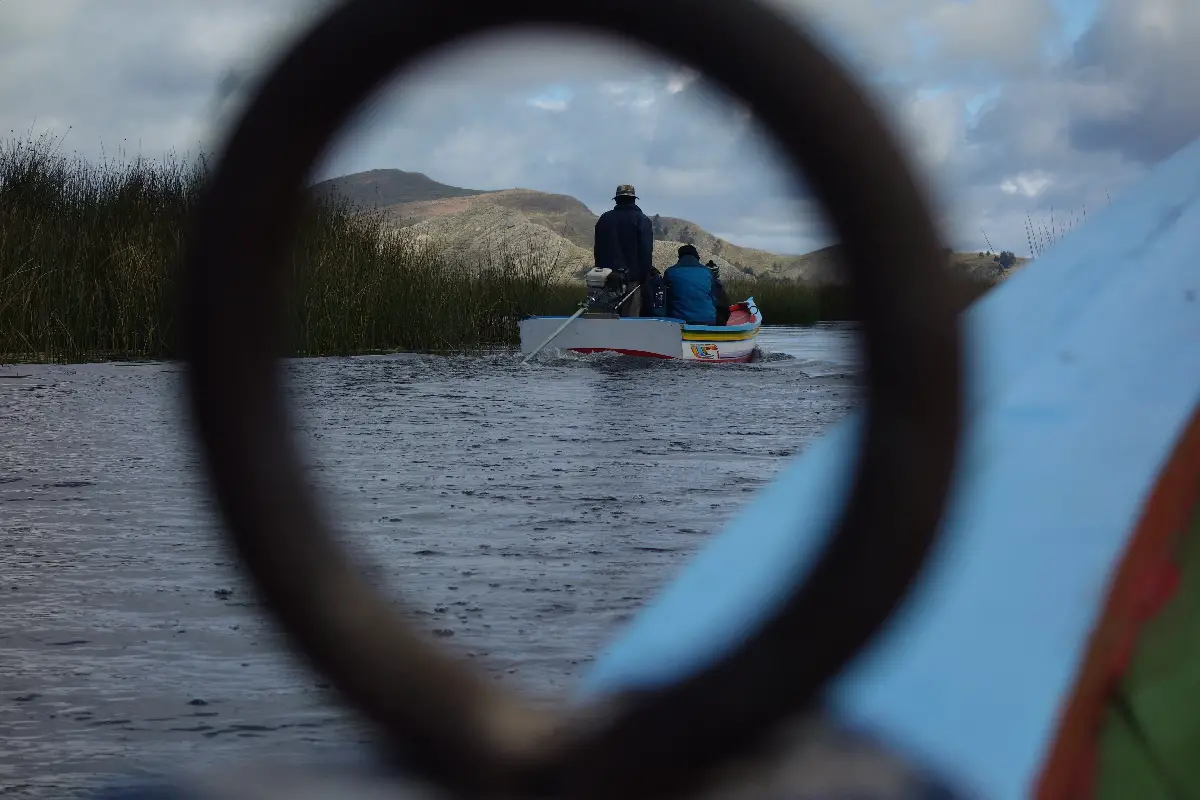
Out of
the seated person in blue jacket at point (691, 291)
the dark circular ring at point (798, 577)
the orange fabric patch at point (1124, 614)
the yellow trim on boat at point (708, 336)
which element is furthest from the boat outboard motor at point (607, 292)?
the dark circular ring at point (798, 577)

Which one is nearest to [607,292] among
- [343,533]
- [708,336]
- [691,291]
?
[691,291]

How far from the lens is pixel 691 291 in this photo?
17.0m

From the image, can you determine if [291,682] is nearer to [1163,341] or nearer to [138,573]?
[138,573]

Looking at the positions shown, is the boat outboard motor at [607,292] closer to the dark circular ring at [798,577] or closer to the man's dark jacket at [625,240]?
the man's dark jacket at [625,240]

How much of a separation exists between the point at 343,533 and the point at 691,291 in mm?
15997

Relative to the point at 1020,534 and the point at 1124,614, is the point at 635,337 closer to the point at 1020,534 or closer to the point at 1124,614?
the point at 1020,534

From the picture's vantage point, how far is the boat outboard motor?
17312mm

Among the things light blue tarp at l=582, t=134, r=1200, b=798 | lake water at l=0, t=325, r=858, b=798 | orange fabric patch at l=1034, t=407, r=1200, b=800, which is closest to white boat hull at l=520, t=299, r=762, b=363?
lake water at l=0, t=325, r=858, b=798

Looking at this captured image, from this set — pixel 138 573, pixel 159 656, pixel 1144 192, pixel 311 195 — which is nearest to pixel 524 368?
pixel 138 573

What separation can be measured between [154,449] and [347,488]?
92.4 inches

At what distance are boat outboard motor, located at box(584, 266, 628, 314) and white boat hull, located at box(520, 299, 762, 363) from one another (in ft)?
2.30

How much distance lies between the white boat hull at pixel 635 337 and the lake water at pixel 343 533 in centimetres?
425

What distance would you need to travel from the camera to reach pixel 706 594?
2.35 metres

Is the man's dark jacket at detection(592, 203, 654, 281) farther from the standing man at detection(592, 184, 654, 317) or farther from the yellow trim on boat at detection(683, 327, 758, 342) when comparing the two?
the yellow trim on boat at detection(683, 327, 758, 342)
